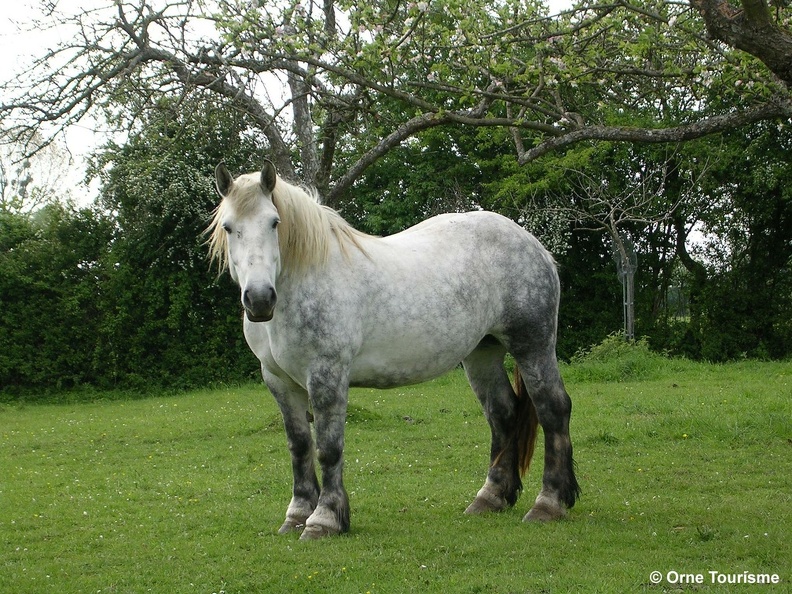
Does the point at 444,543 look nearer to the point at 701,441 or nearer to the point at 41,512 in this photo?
the point at 41,512

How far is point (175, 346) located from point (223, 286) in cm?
164

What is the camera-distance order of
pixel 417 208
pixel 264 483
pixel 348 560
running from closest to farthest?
pixel 348 560 → pixel 264 483 → pixel 417 208

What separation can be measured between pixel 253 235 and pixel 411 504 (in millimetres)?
2858

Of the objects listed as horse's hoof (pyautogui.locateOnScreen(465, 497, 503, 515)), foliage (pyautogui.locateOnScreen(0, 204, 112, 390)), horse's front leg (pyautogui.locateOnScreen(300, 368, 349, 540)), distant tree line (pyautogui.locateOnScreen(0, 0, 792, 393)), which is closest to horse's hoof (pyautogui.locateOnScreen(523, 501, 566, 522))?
horse's hoof (pyautogui.locateOnScreen(465, 497, 503, 515))

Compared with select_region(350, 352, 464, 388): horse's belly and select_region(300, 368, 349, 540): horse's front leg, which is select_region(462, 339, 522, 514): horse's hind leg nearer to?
select_region(350, 352, 464, 388): horse's belly

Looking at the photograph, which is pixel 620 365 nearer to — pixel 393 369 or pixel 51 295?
pixel 393 369

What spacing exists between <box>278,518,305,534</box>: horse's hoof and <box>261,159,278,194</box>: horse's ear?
7.77 feet

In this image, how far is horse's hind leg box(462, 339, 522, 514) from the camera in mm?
6527

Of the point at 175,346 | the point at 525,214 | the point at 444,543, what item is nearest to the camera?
the point at 444,543

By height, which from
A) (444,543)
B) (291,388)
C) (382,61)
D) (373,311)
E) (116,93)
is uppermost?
(116,93)

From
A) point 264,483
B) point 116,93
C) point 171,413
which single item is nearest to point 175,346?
point 171,413

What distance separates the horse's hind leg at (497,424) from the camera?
6527 mm

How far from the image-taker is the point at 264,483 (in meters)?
7.98

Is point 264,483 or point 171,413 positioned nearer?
point 264,483
